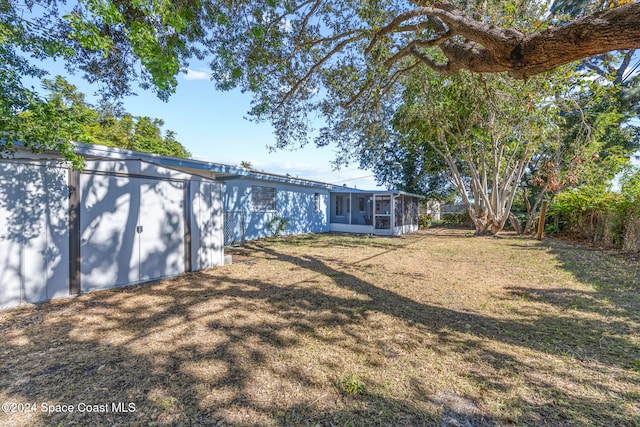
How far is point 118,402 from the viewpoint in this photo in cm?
213

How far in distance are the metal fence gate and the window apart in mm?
1032

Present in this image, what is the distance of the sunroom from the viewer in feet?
48.3

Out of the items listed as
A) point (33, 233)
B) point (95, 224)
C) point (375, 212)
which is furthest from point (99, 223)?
point (375, 212)

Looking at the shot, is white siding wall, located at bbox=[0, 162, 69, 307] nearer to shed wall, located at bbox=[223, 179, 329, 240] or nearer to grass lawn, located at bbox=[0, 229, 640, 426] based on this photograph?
grass lawn, located at bbox=[0, 229, 640, 426]

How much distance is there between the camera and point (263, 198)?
12.3 m

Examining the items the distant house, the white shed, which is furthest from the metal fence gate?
the white shed

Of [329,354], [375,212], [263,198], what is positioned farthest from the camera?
[375,212]

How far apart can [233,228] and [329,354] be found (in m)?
8.50

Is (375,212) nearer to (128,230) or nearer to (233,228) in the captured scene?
(233,228)

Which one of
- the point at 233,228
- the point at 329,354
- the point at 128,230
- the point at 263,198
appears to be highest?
the point at 263,198

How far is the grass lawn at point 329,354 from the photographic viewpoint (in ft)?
6.76

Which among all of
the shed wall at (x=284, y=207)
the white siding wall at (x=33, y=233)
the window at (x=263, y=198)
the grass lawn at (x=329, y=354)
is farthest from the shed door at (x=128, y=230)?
the window at (x=263, y=198)

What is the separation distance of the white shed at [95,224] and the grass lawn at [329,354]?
0.39m

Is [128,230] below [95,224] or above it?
below
